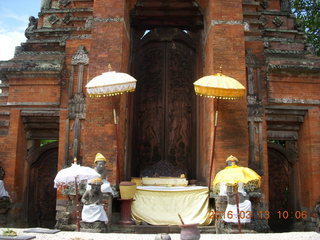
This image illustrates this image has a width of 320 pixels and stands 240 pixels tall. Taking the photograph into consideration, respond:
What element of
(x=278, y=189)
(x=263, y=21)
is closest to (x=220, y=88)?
(x=263, y=21)

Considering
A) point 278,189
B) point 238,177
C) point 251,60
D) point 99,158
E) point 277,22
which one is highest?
point 277,22

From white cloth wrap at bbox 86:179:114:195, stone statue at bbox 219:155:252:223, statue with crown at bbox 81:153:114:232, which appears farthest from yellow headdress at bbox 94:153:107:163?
stone statue at bbox 219:155:252:223

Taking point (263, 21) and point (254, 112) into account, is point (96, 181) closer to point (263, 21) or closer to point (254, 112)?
point (254, 112)

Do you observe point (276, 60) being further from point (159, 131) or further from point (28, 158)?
point (28, 158)

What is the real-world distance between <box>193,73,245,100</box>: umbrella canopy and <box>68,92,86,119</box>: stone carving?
3.75m

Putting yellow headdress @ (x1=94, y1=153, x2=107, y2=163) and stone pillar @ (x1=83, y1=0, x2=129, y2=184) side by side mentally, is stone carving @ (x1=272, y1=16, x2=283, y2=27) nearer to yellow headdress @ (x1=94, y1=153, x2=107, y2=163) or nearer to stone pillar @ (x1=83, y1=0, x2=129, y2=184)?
stone pillar @ (x1=83, y1=0, x2=129, y2=184)

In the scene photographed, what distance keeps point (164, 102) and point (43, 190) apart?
5.70m

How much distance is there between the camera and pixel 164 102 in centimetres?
1359

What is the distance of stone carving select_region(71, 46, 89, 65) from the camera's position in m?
12.0

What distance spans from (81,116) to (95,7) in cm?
327

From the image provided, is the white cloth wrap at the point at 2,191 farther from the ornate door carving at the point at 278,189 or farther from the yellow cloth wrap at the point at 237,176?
the ornate door carving at the point at 278,189

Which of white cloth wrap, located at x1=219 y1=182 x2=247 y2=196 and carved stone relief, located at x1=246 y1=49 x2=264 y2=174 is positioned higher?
carved stone relief, located at x1=246 y1=49 x2=264 y2=174

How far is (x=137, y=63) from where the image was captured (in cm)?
1400

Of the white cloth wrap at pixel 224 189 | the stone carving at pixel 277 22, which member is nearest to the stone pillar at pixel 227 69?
the white cloth wrap at pixel 224 189
